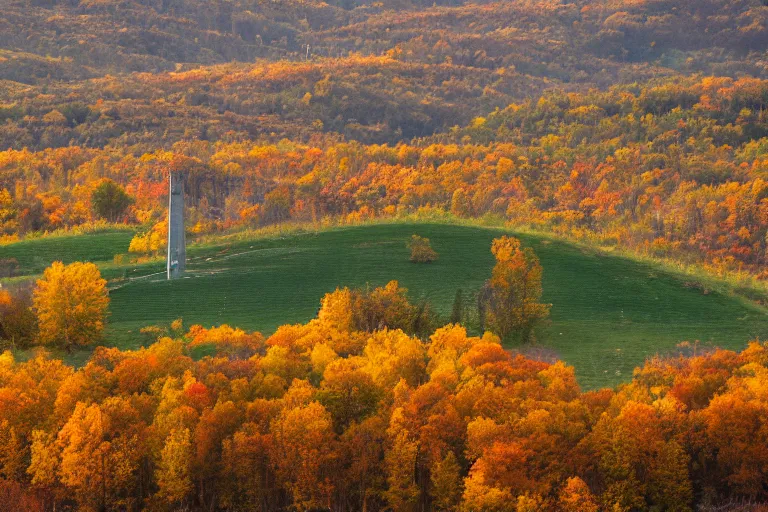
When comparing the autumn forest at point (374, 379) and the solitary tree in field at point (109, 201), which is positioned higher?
the autumn forest at point (374, 379)

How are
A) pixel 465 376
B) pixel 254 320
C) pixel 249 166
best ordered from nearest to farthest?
pixel 465 376 → pixel 254 320 → pixel 249 166

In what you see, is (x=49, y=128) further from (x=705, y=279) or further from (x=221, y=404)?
(x=221, y=404)

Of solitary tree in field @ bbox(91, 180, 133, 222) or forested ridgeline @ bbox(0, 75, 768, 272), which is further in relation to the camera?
forested ridgeline @ bbox(0, 75, 768, 272)

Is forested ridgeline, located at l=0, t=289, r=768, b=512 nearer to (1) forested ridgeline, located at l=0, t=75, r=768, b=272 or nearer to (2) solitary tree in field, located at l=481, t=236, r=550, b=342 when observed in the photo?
(2) solitary tree in field, located at l=481, t=236, r=550, b=342

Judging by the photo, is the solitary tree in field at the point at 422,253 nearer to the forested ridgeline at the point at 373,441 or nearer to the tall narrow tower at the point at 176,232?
the tall narrow tower at the point at 176,232

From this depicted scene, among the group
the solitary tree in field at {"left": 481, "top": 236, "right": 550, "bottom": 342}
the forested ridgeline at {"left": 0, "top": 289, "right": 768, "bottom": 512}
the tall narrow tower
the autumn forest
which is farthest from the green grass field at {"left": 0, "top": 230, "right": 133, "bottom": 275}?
the forested ridgeline at {"left": 0, "top": 289, "right": 768, "bottom": 512}

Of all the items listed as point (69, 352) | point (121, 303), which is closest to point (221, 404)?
point (69, 352)

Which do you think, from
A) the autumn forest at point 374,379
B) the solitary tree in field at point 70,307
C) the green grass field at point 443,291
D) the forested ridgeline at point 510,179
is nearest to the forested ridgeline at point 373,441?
the autumn forest at point 374,379
